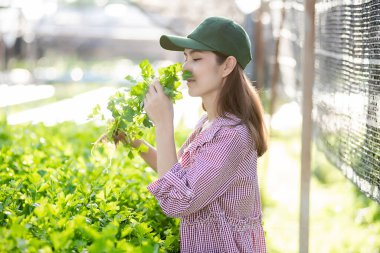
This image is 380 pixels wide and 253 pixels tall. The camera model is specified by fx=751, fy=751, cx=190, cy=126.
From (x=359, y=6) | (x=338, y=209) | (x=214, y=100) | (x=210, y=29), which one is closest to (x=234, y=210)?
(x=214, y=100)

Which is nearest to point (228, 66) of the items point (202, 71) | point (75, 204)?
point (202, 71)

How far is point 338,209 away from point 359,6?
3.38 meters

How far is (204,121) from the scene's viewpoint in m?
3.11

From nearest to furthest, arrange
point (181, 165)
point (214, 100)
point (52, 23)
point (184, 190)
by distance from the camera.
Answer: point (184, 190)
point (181, 165)
point (214, 100)
point (52, 23)

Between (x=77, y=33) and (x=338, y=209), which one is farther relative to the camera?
(x=77, y=33)

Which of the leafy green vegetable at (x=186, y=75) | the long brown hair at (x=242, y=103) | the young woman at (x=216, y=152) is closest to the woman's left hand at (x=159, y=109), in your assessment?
the young woman at (x=216, y=152)

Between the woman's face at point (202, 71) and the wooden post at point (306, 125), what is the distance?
30.5 inches

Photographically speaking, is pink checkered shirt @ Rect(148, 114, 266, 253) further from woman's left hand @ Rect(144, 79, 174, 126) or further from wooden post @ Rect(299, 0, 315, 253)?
wooden post @ Rect(299, 0, 315, 253)

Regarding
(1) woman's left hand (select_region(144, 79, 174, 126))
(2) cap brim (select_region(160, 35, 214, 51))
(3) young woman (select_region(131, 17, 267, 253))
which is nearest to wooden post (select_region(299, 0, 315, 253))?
(3) young woman (select_region(131, 17, 267, 253))

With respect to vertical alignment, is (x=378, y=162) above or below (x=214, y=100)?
below

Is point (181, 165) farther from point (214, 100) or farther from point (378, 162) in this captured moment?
point (378, 162)

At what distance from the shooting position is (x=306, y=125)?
3430mm

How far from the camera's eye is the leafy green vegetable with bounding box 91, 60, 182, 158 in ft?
9.05

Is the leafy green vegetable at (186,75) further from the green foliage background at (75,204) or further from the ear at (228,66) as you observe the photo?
the green foliage background at (75,204)
